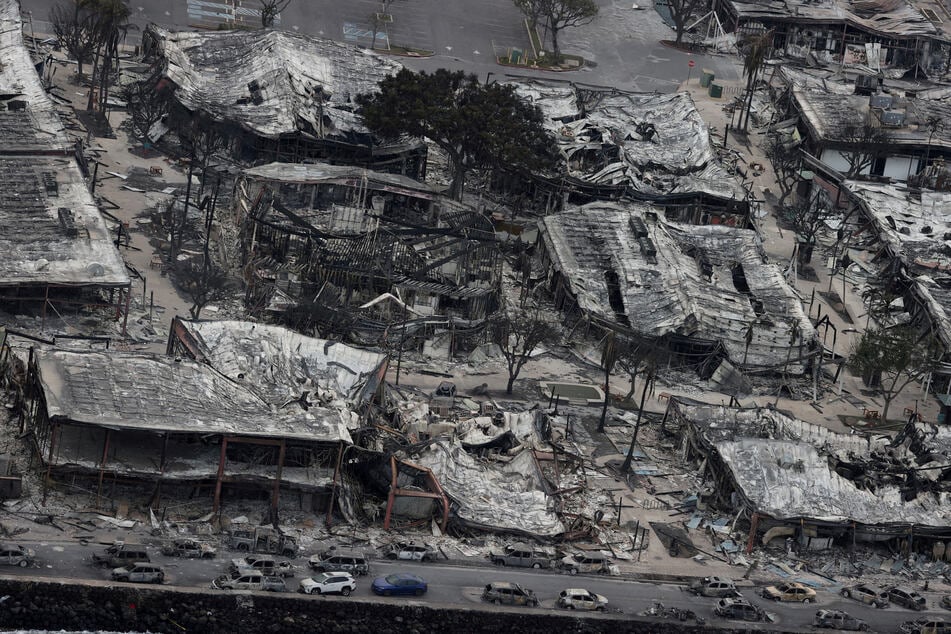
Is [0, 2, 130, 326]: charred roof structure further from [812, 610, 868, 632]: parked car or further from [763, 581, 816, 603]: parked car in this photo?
[812, 610, 868, 632]: parked car

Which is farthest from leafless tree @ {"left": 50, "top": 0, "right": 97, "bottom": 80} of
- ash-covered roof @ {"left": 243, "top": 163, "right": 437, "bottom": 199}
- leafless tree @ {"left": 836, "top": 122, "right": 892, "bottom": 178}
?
leafless tree @ {"left": 836, "top": 122, "right": 892, "bottom": 178}

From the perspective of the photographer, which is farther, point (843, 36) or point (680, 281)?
point (843, 36)

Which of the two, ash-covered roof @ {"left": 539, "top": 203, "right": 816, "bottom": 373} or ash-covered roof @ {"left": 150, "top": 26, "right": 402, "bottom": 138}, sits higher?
ash-covered roof @ {"left": 150, "top": 26, "right": 402, "bottom": 138}

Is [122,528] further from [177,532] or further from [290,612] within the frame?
[290,612]

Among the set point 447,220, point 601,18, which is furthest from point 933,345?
point 601,18

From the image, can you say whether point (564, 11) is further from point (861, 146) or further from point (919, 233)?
point (919, 233)

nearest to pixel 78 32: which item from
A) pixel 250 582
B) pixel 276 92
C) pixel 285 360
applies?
pixel 276 92

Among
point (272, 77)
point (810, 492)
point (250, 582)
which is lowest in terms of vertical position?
point (250, 582)
